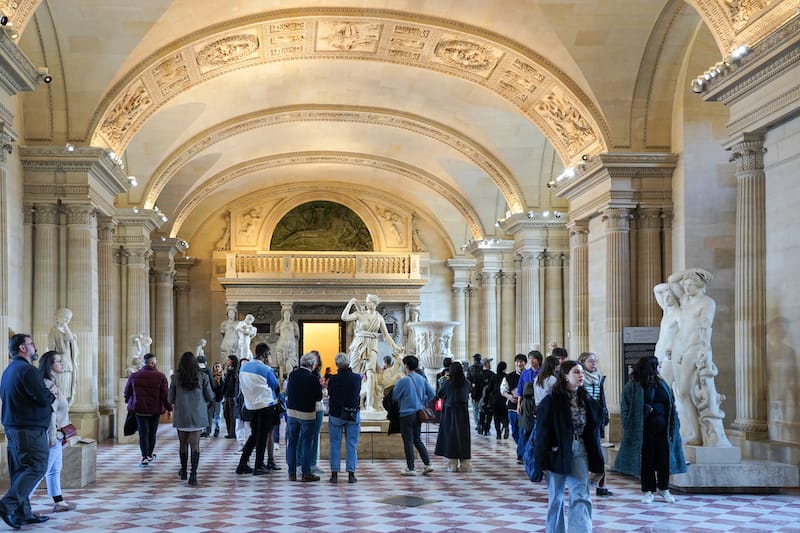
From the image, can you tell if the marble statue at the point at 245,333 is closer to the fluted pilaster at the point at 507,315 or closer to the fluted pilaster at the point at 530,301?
the fluted pilaster at the point at 530,301

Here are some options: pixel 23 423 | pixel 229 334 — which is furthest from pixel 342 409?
pixel 229 334

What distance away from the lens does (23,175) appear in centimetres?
1529

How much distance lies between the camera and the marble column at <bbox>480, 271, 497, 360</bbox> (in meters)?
27.8

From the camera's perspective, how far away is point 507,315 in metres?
27.9

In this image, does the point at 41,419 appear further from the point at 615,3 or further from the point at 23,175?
the point at 615,3

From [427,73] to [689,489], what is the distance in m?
11.0

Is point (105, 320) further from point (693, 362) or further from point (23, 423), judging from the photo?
point (693, 362)

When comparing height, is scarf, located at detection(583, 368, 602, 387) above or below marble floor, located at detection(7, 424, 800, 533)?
above

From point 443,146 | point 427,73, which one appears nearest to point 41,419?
point 427,73

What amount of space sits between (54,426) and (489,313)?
2051 cm

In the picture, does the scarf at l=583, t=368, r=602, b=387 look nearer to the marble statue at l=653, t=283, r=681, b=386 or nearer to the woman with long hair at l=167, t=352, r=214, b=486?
the marble statue at l=653, t=283, r=681, b=386

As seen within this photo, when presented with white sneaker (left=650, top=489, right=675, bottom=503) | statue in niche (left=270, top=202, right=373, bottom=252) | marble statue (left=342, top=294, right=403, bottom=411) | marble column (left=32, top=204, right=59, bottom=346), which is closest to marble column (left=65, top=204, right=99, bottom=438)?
marble column (left=32, top=204, right=59, bottom=346)

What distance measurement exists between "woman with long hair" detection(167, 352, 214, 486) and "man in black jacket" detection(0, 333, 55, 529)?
277cm

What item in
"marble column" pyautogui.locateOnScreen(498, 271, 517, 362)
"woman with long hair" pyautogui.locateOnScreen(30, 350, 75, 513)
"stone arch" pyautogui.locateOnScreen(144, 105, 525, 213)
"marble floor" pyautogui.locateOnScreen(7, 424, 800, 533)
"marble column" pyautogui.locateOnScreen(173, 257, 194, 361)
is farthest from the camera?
"marble column" pyautogui.locateOnScreen(173, 257, 194, 361)
